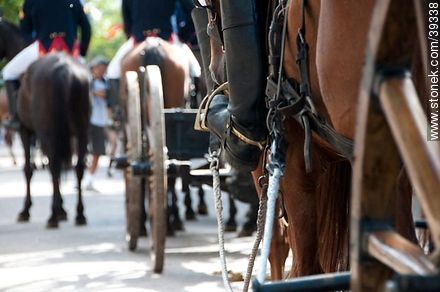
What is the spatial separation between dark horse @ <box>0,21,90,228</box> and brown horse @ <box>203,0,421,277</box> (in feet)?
24.7

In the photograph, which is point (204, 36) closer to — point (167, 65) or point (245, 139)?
point (245, 139)

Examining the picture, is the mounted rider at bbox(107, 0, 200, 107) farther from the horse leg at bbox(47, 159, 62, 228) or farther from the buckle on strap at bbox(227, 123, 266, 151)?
the buckle on strap at bbox(227, 123, 266, 151)

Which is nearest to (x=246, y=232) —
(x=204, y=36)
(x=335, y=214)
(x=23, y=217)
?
(x=23, y=217)

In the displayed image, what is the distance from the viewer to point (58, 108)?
11883 mm

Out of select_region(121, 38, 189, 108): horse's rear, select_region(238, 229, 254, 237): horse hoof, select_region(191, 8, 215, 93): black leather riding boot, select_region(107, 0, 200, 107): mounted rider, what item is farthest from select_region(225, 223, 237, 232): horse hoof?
select_region(191, 8, 215, 93): black leather riding boot

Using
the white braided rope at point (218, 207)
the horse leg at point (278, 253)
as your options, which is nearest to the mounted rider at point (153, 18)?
the horse leg at point (278, 253)

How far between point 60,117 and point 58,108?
109 millimetres

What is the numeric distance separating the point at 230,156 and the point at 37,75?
7906mm

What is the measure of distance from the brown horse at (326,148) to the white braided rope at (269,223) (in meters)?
0.24

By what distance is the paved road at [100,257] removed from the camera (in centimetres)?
754

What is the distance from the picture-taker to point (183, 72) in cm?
1020

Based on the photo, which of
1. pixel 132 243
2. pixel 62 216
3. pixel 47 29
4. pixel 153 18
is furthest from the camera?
pixel 47 29

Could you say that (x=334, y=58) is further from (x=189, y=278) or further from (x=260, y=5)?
(x=189, y=278)

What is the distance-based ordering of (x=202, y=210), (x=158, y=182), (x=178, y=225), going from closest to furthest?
(x=158, y=182) < (x=178, y=225) < (x=202, y=210)
